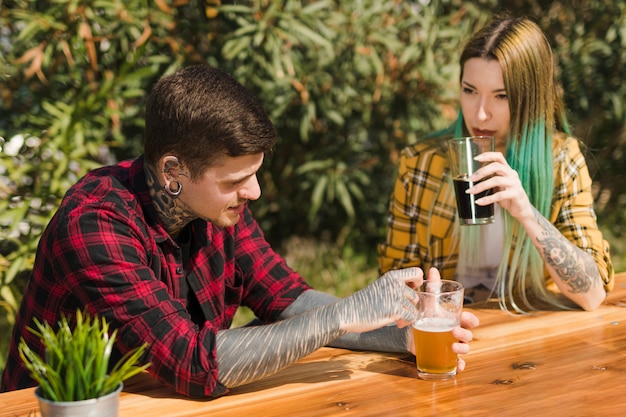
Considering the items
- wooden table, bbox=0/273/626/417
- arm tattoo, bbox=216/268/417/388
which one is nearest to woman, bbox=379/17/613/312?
wooden table, bbox=0/273/626/417

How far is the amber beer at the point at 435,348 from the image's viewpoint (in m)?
1.72

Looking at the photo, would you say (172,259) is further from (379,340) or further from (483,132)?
(483,132)

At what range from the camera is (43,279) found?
73.1 inches

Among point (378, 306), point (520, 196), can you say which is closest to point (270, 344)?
A: point (378, 306)

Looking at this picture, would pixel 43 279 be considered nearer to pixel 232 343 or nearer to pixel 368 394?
pixel 232 343

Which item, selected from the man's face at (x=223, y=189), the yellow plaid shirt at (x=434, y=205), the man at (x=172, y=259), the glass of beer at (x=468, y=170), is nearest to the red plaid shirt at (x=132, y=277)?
the man at (x=172, y=259)

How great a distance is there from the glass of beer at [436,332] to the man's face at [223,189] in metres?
0.45

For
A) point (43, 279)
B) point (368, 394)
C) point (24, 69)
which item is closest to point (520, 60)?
point (368, 394)

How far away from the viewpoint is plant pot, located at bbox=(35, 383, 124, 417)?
4.38 feet

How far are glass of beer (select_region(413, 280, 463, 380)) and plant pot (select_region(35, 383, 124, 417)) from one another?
68 cm

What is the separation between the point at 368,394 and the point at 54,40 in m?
2.56

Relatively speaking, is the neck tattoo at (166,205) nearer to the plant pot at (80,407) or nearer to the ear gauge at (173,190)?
the ear gauge at (173,190)

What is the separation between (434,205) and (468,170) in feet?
A: 2.04

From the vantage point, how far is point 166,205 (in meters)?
1.88
